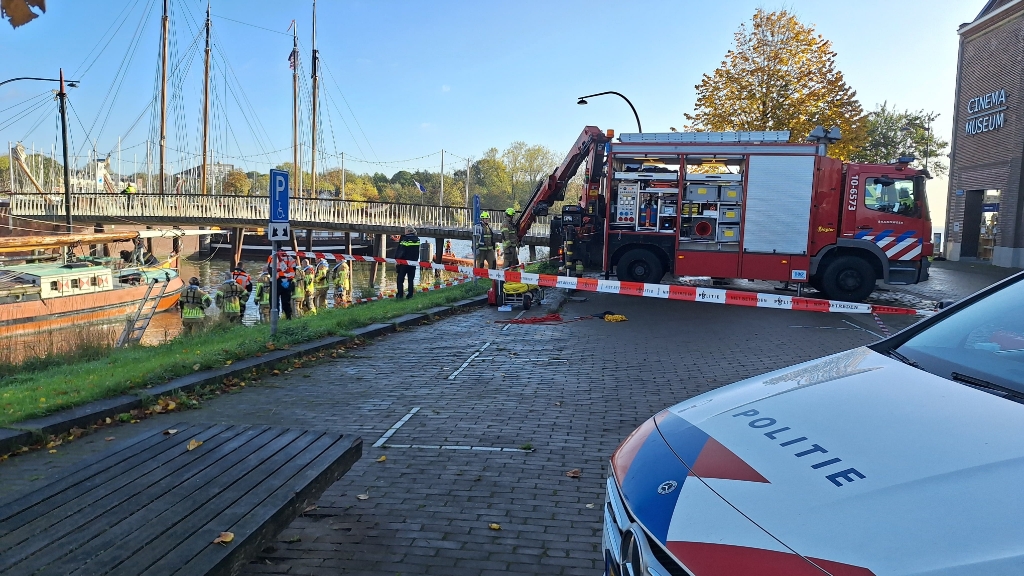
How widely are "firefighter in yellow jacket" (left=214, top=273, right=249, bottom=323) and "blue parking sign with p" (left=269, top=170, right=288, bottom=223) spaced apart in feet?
25.0

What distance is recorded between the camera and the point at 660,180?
605 inches

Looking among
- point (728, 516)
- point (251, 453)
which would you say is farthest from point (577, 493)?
point (728, 516)

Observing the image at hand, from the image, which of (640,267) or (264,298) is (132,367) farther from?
(640,267)

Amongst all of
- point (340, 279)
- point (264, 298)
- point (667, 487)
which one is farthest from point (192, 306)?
point (667, 487)

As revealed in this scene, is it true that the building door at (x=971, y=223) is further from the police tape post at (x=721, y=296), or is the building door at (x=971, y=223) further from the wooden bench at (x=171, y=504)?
the wooden bench at (x=171, y=504)

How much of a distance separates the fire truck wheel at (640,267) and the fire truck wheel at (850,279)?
3634 millimetres

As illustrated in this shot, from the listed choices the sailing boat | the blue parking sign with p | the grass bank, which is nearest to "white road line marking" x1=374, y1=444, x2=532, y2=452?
the grass bank

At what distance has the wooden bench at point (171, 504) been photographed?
101 inches

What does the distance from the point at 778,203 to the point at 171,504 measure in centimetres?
1396

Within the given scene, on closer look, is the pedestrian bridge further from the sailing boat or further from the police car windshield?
the police car windshield

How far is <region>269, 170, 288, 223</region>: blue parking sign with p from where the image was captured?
9477 millimetres

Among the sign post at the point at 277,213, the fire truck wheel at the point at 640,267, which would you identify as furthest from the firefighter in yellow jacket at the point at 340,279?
the sign post at the point at 277,213

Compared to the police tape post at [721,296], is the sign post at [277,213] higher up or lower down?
higher up

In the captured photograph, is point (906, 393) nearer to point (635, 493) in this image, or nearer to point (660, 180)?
point (635, 493)
